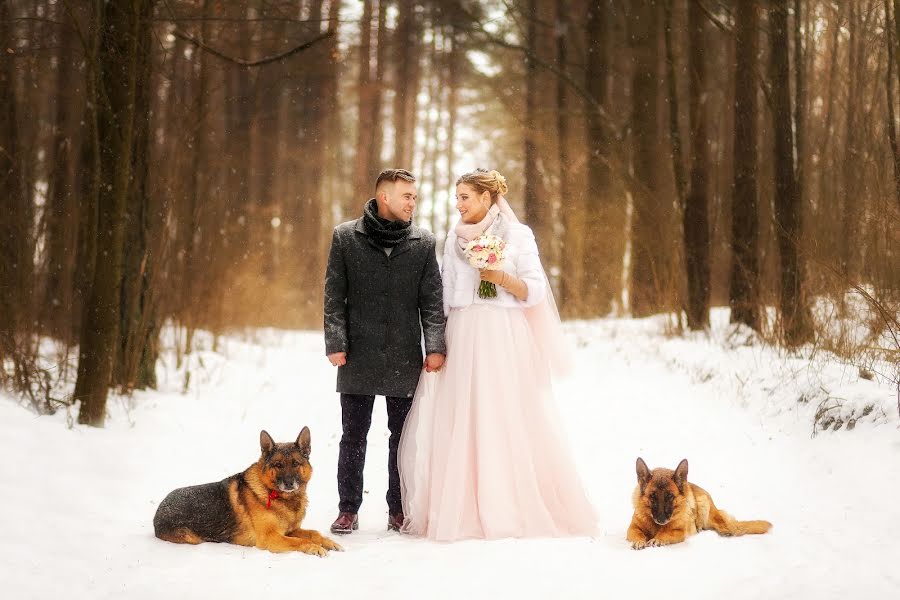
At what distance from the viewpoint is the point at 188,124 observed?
9312 millimetres

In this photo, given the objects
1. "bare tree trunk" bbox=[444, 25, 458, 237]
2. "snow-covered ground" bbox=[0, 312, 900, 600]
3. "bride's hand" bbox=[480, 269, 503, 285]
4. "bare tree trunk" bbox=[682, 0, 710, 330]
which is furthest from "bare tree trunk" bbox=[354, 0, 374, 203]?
"bride's hand" bbox=[480, 269, 503, 285]

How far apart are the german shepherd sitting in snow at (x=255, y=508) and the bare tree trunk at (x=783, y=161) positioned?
6972 millimetres

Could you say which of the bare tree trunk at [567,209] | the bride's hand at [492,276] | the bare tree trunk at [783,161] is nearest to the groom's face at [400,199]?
the bride's hand at [492,276]

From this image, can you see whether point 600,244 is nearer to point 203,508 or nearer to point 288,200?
point 288,200

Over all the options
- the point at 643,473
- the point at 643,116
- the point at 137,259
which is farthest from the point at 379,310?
the point at 643,116

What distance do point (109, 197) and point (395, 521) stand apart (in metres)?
3.85

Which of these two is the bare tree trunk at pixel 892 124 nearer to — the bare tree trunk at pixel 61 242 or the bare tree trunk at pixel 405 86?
the bare tree trunk at pixel 61 242

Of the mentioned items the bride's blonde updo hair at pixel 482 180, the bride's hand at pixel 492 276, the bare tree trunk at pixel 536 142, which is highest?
the bare tree trunk at pixel 536 142

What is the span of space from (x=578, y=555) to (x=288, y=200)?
22.0 m

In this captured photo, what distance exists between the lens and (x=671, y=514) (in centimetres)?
443

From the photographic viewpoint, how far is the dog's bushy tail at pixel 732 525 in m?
4.68

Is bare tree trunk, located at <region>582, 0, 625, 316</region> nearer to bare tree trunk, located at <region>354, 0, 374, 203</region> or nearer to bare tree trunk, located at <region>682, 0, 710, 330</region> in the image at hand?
bare tree trunk, located at <region>682, 0, 710, 330</region>

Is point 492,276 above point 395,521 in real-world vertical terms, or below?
above

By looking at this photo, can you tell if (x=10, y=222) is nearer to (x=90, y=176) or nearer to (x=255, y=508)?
(x=90, y=176)
